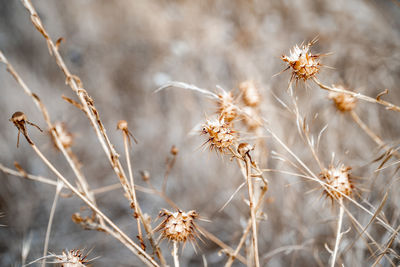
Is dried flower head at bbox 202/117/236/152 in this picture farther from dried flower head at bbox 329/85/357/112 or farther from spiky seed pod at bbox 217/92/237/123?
dried flower head at bbox 329/85/357/112

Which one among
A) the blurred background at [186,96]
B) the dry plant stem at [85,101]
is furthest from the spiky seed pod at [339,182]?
the blurred background at [186,96]

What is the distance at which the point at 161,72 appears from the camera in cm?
135

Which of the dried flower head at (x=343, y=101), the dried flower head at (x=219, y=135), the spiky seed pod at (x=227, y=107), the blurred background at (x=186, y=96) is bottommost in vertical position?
the dried flower head at (x=219, y=135)

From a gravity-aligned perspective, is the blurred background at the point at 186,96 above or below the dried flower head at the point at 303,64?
above

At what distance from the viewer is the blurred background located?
3.44ft

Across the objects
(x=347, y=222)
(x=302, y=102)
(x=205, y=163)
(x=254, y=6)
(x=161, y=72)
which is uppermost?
(x=254, y=6)

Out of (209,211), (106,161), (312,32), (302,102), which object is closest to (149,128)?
(106,161)

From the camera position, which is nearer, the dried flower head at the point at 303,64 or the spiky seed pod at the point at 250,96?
the dried flower head at the point at 303,64

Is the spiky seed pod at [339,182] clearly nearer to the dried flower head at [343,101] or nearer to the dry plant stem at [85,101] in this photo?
the dried flower head at [343,101]

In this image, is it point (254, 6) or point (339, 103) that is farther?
point (254, 6)

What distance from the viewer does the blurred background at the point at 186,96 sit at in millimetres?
1049

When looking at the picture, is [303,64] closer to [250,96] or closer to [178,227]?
[250,96]

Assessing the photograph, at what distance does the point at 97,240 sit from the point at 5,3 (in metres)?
1.15

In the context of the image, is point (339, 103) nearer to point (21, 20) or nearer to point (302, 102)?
point (302, 102)
